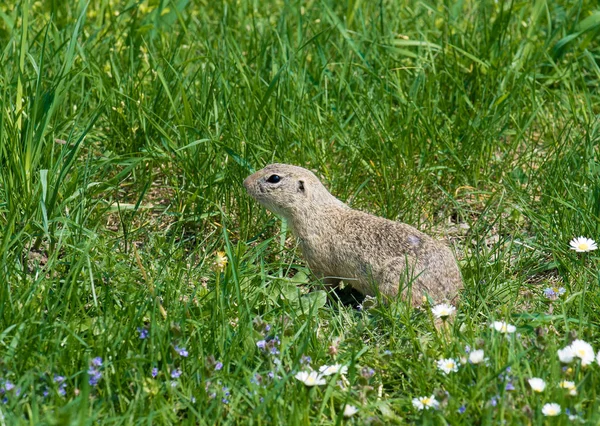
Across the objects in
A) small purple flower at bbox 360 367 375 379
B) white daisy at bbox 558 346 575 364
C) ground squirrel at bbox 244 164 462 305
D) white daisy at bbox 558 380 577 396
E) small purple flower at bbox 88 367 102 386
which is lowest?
ground squirrel at bbox 244 164 462 305

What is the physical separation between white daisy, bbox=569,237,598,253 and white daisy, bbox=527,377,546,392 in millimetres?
1245

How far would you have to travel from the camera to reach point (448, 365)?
350 cm

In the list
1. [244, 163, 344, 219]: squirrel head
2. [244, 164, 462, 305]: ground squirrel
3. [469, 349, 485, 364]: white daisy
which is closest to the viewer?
[469, 349, 485, 364]: white daisy

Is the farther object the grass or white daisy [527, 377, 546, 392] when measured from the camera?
the grass

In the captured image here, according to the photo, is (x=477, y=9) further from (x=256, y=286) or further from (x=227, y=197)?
(x=256, y=286)

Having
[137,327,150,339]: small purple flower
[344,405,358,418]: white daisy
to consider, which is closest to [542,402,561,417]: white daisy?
[344,405,358,418]: white daisy

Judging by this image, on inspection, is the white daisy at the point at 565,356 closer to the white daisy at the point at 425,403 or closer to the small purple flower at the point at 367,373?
the white daisy at the point at 425,403

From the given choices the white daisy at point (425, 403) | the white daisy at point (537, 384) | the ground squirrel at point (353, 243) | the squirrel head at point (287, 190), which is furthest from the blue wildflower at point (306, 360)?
the squirrel head at point (287, 190)

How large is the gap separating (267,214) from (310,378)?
1.85 metres

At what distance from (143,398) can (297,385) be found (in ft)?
1.78

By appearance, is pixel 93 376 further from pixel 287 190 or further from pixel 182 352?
pixel 287 190

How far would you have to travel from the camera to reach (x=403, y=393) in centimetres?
368

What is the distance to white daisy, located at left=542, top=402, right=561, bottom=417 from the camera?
3.18 m

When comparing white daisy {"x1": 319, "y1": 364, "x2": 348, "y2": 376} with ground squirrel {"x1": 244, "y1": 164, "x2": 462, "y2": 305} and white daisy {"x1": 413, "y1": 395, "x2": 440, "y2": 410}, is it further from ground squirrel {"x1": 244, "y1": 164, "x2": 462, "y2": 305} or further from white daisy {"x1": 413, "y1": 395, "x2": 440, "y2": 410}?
ground squirrel {"x1": 244, "y1": 164, "x2": 462, "y2": 305}
